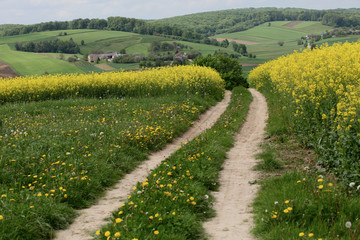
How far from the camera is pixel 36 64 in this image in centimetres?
4366

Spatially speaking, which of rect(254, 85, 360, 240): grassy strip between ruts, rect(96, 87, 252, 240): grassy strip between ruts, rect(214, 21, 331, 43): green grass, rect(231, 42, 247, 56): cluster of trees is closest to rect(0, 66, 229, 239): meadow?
rect(96, 87, 252, 240): grassy strip between ruts

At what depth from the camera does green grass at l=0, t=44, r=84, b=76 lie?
40000 millimetres

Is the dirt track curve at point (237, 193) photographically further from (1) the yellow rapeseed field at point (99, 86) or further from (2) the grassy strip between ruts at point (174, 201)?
(1) the yellow rapeseed field at point (99, 86)

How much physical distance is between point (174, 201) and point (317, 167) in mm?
3987

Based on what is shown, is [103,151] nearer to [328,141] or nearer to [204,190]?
[204,190]

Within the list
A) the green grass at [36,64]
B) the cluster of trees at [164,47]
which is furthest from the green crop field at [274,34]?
the green grass at [36,64]

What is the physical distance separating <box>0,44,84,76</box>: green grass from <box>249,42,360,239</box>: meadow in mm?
35170

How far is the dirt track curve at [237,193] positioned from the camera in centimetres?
530

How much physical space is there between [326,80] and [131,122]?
706cm

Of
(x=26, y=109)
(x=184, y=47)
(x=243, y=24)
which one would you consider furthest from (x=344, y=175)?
(x=243, y=24)

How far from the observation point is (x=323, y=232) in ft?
15.3

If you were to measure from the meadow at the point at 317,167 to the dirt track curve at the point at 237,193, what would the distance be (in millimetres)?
274

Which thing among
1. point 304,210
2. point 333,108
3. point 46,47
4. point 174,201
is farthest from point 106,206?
point 46,47

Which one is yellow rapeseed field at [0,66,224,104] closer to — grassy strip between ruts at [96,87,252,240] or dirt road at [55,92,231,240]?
dirt road at [55,92,231,240]
